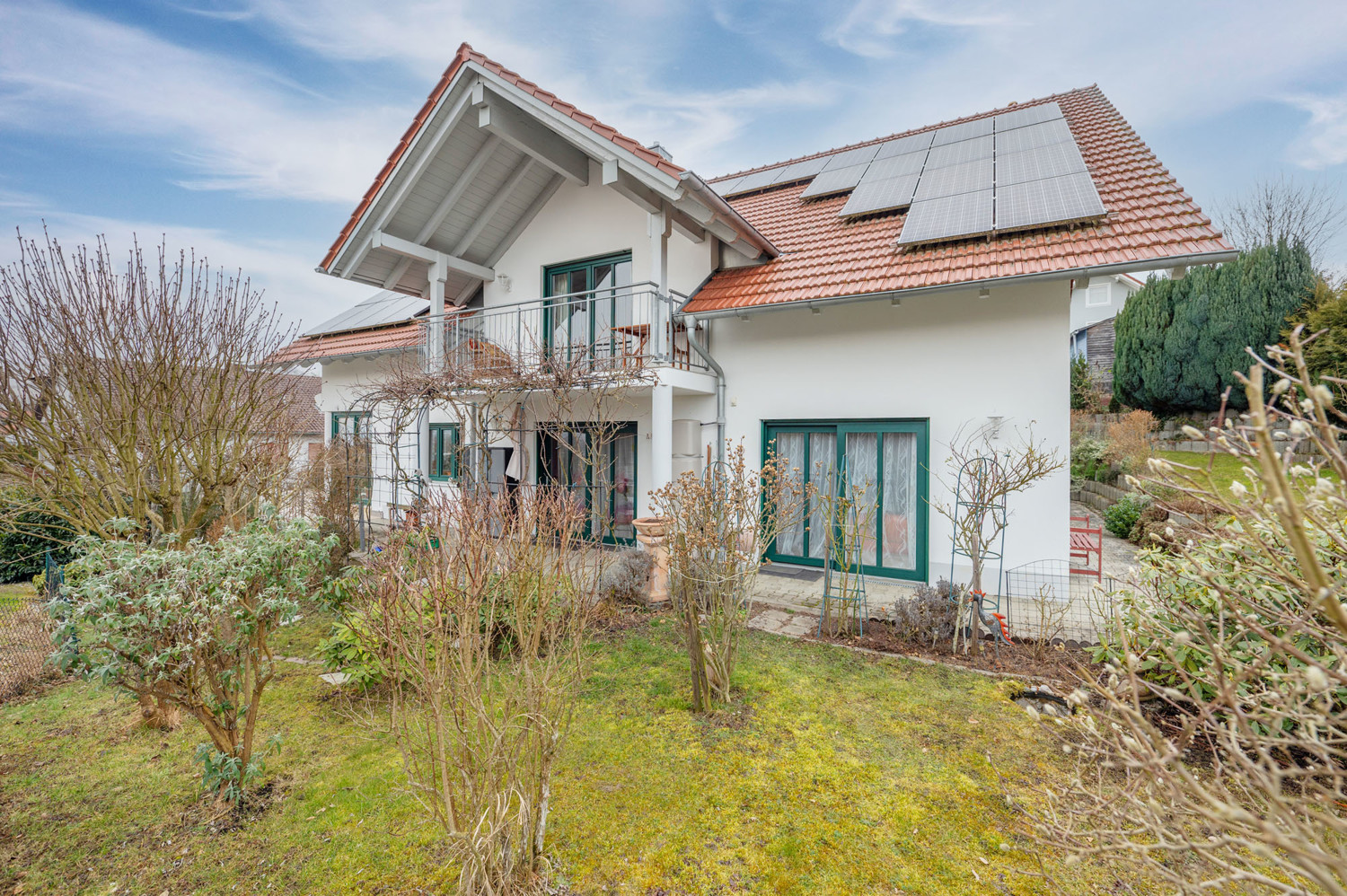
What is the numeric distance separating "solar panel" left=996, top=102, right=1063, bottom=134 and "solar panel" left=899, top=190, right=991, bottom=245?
311cm

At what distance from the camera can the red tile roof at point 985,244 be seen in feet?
22.5

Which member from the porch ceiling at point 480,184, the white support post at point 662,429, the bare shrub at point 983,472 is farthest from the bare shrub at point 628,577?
the porch ceiling at point 480,184

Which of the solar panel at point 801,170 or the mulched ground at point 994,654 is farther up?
the solar panel at point 801,170

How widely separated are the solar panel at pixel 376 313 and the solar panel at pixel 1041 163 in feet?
39.7

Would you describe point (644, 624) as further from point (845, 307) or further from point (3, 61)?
point (3, 61)

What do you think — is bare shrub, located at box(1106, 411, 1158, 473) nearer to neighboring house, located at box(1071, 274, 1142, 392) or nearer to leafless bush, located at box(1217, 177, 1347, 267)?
neighboring house, located at box(1071, 274, 1142, 392)

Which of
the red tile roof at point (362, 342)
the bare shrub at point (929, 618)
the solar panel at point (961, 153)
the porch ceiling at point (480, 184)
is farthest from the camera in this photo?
the red tile roof at point (362, 342)

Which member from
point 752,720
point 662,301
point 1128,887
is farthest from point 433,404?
point 1128,887

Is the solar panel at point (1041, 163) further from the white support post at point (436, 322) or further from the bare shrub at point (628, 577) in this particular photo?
the white support post at point (436, 322)

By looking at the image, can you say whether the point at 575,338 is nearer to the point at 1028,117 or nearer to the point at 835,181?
the point at 835,181

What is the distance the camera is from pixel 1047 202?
7.72m

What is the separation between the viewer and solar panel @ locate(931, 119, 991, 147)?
10.6 meters

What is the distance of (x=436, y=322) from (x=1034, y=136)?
36.3 ft

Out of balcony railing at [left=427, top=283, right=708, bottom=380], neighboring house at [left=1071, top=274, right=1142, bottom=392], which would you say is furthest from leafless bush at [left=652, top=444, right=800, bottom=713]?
neighboring house at [left=1071, top=274, right=1142, bottom=392]
